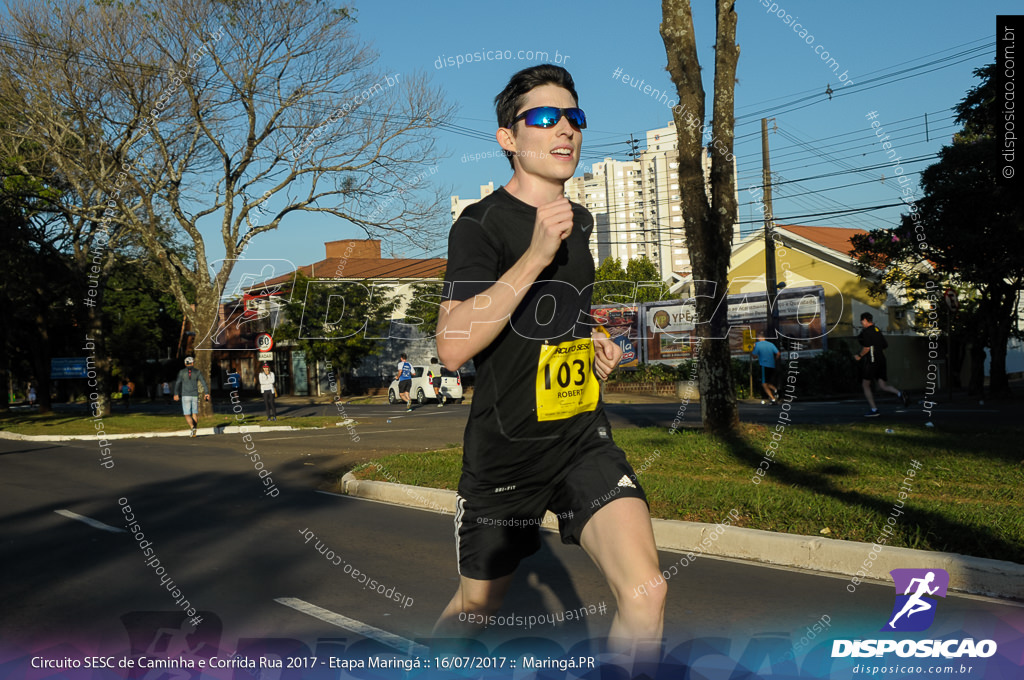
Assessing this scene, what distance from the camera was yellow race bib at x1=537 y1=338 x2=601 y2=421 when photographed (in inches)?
108

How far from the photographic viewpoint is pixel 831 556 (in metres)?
6.12

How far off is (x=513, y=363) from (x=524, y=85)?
3.02 feet

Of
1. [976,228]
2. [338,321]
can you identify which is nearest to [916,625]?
[976,228]

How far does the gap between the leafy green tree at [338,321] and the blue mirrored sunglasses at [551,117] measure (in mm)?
14806

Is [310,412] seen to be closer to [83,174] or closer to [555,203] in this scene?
[83,174]

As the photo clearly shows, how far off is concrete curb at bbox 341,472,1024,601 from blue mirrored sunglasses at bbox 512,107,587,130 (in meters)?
3.57

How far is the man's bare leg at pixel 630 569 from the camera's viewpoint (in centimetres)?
249

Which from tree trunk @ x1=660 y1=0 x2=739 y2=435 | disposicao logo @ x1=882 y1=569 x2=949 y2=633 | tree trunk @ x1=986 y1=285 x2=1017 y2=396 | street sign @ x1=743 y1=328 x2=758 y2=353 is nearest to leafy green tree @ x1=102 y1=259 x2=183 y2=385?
street sign @ x1=743 y1=328 x2=758 y2=353

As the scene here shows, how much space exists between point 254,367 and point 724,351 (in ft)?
118

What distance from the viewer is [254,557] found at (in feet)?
22.8

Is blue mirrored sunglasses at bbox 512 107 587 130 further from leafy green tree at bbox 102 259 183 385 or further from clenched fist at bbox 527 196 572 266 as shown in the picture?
leafy green tree at bbox 102 259 183 385

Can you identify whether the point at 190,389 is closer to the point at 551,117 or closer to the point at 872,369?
the point at 872,369

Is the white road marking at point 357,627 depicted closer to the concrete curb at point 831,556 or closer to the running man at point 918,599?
the concrete curb at point 831,556

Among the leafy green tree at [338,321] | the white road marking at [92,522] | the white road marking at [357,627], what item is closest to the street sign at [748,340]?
the leafy green tree at [338,321]
